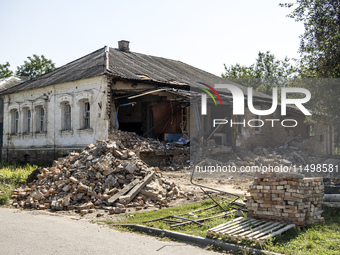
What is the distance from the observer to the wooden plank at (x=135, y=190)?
11.2m

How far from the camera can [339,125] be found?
16.8 m

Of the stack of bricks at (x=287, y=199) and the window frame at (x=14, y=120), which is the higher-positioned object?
the window frame at (x=14, y=120)

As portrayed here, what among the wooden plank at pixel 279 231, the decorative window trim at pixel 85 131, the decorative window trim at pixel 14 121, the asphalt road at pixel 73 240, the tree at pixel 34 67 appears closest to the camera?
the asphalt road at pixel 73 240

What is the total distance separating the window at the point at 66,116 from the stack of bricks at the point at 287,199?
17.3 m

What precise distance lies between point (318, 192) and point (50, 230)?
19.3 ft

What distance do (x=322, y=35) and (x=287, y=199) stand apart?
39.5 ft

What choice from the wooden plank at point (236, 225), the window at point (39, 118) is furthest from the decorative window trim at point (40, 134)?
the wooden plank at point (236, 225)

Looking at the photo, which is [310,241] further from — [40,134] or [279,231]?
[40,134]

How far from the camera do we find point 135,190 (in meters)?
11.6

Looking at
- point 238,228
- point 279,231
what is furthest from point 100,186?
point 279,231

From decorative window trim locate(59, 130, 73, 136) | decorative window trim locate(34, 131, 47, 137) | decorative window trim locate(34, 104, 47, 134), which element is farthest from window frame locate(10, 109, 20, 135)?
decorative window trim locate(59, 130, 73, 136)

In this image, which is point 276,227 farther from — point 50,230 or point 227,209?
point 50,230

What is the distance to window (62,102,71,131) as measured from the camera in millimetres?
23797

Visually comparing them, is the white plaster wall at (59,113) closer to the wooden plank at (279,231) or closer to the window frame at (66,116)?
the window frame at (66,116)
